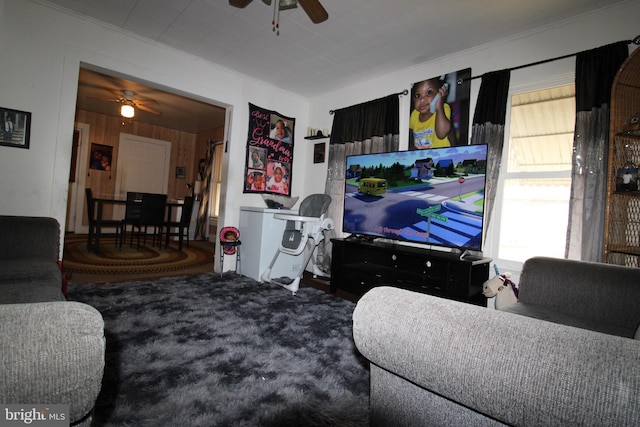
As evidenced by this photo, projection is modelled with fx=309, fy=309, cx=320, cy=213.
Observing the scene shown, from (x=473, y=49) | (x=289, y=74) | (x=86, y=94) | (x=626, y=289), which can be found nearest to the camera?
(x=626, y=289)

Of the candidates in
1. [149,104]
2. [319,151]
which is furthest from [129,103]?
[319,151]

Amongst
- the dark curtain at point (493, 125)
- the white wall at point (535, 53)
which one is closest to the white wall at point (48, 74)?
the white wall at point (535, 53)

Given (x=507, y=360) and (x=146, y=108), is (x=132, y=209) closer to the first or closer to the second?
(x=146, y=108)

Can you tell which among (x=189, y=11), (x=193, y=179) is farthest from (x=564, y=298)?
(x=193, y=179)

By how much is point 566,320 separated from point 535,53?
7.65 ft

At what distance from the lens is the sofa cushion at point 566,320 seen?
140 cm

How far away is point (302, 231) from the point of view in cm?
326

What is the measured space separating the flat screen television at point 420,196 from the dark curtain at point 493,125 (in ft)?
0.66

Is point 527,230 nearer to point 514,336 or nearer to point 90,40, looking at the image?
point 514,336

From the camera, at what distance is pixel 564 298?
168 cm

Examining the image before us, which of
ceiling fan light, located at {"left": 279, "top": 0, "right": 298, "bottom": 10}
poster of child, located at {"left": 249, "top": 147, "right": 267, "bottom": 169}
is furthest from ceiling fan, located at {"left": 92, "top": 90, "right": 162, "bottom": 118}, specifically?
ceiling fan light, located at {"left": 279, "top": 0, "right": 298, "bottom": 10}

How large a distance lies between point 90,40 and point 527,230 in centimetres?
454

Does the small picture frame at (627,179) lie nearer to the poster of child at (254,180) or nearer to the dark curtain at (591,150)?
the dark curtain at (591,150)

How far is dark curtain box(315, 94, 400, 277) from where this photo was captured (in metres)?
3.59
